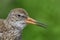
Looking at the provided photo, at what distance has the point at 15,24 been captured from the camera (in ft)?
36.7

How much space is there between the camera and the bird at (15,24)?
11.2 meters

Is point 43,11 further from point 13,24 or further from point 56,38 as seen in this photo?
point 13,24

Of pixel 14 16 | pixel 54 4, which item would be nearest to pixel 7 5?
pixel 54 4

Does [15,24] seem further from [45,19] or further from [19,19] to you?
[45,19]

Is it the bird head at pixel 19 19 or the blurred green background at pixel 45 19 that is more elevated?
the bird head at pixel 19 19

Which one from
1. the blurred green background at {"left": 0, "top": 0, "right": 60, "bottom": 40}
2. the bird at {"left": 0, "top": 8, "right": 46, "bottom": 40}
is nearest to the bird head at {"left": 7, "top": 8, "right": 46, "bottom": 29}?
the bird at {"left": 0, "top": 8, "right": 46, "bottom": 40}

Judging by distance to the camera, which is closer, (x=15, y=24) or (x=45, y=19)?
(x=15, y=24)

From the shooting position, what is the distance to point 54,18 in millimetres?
14188

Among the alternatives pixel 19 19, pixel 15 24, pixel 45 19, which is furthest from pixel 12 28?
pixel 45 19

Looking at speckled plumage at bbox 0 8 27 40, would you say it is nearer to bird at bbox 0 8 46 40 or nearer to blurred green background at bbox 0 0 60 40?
bird at bbox 0 8 46 40

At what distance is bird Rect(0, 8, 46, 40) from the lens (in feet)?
36.7

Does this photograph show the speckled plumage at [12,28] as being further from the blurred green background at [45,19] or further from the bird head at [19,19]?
the blurred green background at [45,19]

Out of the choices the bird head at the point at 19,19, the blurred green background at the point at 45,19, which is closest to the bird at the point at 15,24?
the bird head at the point at 19,19

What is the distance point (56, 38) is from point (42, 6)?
2.99ft
